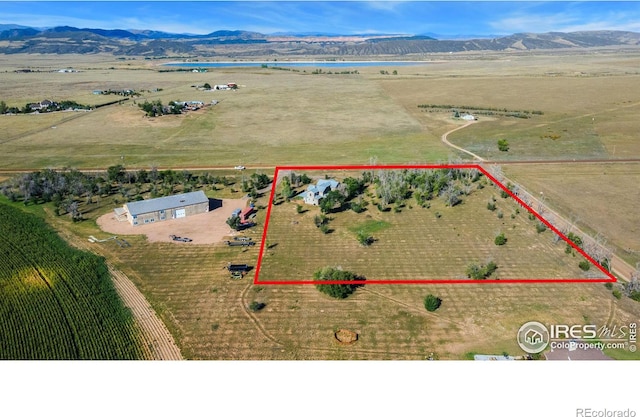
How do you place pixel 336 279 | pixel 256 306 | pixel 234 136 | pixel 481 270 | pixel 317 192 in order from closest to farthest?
pixel 256 306 → pixel 336 279 → pixel 481 270 → pixel 317 192 → pixel 234 136

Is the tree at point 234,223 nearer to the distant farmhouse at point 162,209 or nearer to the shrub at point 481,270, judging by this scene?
the distant farmhouse at point 162,209

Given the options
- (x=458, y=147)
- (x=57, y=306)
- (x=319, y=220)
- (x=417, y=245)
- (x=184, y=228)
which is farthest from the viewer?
(x=458, y=147)

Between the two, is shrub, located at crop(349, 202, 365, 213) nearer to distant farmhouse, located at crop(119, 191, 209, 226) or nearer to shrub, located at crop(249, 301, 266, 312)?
distant farmhouse, located at crop(119, 191, 209, 226)

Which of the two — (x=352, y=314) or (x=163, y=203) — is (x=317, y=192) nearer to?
(x=163, y=203)


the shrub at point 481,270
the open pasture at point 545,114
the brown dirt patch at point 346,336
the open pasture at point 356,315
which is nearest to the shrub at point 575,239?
the open pasture at point 356,315

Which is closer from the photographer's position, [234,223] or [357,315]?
[357,315]

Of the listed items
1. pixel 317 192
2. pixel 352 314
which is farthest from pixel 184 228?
pixel 352 314

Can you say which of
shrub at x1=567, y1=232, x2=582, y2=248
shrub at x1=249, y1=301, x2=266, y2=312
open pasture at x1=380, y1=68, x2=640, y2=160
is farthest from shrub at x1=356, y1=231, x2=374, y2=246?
open pasture at x1=380, y1=68, x2=640, y2=160
